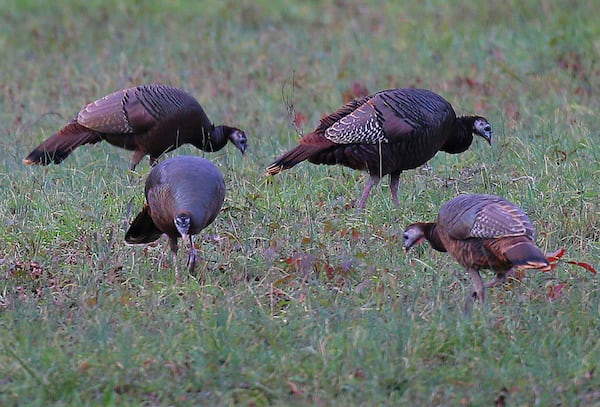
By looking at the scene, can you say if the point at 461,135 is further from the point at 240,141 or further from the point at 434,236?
the point at 434,236

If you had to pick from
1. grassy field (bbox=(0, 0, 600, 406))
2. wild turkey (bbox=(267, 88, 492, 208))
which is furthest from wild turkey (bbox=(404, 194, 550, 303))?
wild turkey (bbox=(267, 88, 492, 208))

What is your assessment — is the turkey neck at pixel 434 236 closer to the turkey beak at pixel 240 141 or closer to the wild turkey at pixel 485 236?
the wild turkey at pixel 485 236

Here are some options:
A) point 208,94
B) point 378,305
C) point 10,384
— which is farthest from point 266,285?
point 208,94

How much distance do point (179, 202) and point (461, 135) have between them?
2648 mm

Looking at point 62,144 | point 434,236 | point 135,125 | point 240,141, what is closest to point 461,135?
point 240,141

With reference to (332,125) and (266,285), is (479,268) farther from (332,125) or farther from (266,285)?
(332,125)

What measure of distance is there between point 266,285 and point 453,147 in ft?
8.53

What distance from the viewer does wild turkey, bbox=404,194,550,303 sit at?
5.18 m

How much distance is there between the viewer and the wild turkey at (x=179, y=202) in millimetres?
5969

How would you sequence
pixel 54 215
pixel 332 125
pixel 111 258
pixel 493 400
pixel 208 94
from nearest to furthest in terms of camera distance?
pixel 493 400
pixel 111 258
pixel 54 215
pixel 332 125
pixel 208 94

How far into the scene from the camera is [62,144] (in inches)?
331

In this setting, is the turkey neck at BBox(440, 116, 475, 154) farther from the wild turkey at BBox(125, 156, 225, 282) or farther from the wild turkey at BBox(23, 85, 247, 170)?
the wild turkey at BBox(125, 156, 225, 282)

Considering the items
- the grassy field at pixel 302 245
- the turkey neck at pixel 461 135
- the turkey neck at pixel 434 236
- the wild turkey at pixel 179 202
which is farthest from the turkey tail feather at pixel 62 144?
the turkey neck at pixel 434 236

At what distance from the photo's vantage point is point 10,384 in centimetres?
454
